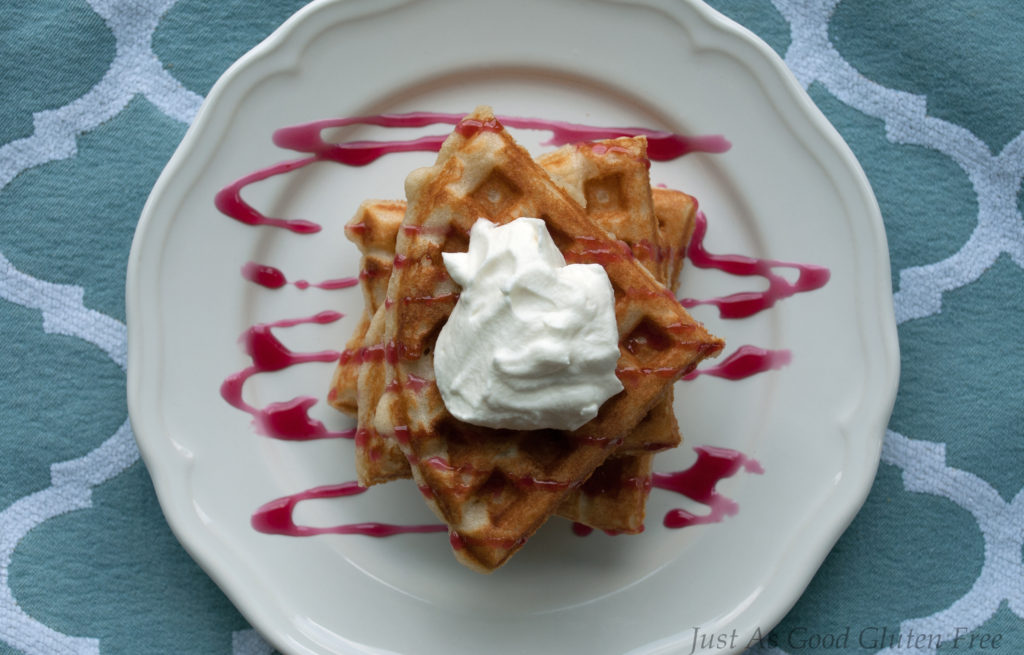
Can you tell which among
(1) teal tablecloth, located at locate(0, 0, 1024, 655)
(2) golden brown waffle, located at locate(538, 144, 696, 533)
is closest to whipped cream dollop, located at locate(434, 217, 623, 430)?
(2) golden brown waffle, located at locate(538, 144, 696, 533)

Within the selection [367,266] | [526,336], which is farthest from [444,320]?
[367,266]

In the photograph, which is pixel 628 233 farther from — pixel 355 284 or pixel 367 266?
pixel 355 284

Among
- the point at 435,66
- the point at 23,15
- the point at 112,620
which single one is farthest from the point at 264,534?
the point at 23,15

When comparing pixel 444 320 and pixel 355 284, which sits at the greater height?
pixel 444 320

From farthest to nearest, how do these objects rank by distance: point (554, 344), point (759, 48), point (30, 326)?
point (30, 326) < point (759, 48) < point (554, 344)

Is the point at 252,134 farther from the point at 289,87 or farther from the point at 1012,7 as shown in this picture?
the point at 1012,7

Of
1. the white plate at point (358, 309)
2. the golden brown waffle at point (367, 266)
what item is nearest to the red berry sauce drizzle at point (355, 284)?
the white plate at point (358, 309)

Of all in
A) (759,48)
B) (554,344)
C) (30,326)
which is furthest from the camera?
(30,326)

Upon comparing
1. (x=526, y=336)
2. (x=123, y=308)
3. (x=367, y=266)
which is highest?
(x=526, y=336)
